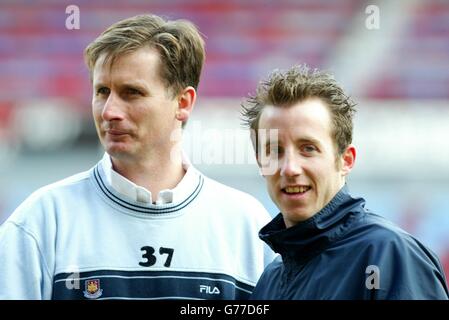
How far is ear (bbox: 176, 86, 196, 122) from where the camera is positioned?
220 cm

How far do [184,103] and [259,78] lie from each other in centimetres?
421

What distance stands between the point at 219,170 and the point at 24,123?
4.84ft

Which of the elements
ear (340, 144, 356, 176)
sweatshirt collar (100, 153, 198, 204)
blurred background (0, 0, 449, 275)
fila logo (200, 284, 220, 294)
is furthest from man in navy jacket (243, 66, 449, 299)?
blurred background (0, 0, 449, 275)

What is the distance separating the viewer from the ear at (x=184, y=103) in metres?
2.20

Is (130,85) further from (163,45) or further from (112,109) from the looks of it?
(163,45)

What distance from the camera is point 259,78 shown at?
6387mm

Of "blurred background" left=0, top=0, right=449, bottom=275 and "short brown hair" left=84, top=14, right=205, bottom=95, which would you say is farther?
"blurred background" left=0, top=0, right=449, bottom=275

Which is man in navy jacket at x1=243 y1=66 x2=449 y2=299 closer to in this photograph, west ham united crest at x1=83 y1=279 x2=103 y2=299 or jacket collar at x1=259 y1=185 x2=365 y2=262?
jacket collar at x1=259 y1=185 x2=365 y2=262

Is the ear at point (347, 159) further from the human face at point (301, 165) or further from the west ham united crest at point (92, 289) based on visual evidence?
the west ham united crest at point (92, 289)

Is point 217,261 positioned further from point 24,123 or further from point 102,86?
point 24,123

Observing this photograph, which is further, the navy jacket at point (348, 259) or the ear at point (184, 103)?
the ear at point (184, 103)

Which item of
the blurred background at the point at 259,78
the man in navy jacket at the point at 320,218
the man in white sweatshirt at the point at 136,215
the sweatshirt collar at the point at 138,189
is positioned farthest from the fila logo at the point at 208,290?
the blurred background at the point at 259,78

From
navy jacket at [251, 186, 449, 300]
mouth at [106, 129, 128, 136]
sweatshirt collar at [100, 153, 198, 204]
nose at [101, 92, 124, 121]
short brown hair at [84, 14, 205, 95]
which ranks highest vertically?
short brown hair at [84, 14, 205, 95]

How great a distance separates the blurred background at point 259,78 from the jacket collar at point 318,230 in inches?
141
